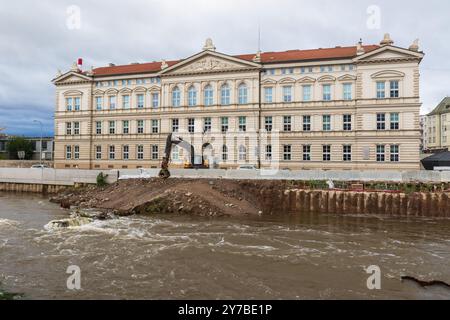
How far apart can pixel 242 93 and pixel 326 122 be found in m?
11.5

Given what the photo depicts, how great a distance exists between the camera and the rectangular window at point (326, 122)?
41688 mm

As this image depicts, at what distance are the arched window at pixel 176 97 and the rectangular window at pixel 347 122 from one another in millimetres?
22050

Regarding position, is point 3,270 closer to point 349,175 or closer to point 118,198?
point 118,198

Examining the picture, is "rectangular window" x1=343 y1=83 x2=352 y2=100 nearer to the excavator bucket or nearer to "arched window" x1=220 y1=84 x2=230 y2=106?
"arched window" x1=220 y1=84 x2=230 y2=106

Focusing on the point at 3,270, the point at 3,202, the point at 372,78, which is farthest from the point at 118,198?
the point at 372,78

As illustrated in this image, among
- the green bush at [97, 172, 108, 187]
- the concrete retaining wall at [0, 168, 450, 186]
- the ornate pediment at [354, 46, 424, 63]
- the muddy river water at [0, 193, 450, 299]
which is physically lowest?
the muddy river water at [0, 193, 450, 299]

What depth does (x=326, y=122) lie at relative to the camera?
137 ft

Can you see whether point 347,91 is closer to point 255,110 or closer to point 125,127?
point 255,110

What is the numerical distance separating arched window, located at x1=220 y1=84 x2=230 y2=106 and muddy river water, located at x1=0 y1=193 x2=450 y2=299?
25.0m

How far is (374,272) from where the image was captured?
12.6 m

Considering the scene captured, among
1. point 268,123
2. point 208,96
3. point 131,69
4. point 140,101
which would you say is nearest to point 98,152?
point 140,101

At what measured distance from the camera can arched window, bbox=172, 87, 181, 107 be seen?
154ft

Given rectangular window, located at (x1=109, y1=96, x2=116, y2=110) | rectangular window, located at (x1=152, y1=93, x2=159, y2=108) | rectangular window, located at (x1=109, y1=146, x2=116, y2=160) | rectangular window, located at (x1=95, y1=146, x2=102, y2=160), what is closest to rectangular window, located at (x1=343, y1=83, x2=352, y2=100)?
rectangular window, located at (x1=152, y1=93, x2=159, y2=108)
